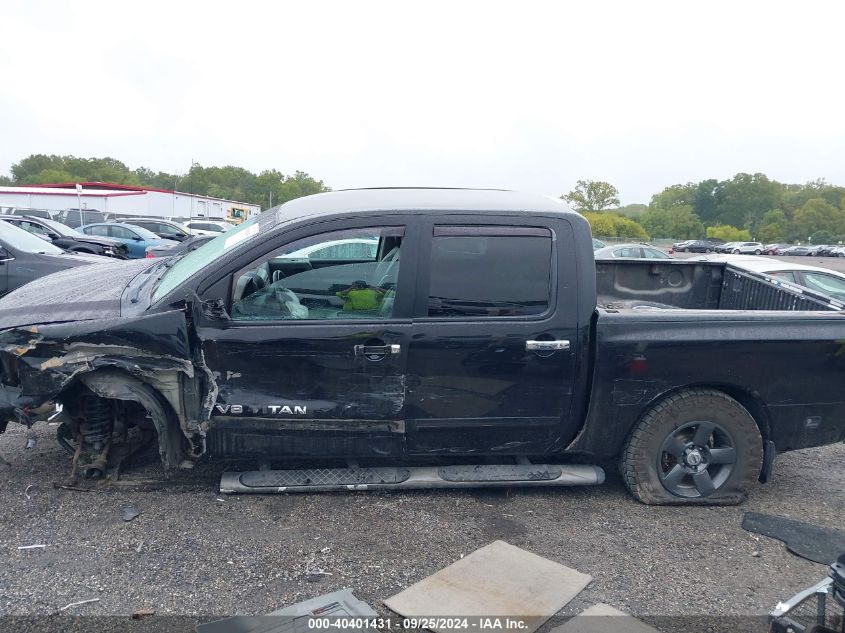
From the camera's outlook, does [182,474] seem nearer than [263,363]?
No

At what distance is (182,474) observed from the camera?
4246 mm

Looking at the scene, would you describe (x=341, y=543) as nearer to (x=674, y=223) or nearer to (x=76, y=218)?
(x=76, y=218)

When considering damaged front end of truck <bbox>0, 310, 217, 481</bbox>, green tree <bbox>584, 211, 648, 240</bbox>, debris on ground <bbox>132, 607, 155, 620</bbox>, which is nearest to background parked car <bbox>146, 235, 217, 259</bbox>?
damaged front end of truck <bbox>0, 310, 217, 481</bbox>

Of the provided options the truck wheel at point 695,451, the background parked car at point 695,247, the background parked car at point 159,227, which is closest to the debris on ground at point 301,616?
the truck wheel at point 695,451

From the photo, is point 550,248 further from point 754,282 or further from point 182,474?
point 182,474

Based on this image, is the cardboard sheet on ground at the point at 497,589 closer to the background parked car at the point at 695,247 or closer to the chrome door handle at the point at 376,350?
the chrome door handle at the point at 376,350

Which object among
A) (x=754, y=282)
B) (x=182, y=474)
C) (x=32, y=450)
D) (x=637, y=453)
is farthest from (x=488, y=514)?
(x=32, y=450)

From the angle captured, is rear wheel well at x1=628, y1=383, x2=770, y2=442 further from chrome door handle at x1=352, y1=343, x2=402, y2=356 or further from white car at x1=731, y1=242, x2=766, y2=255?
white car at x1=731, y1=242, x2=766, y2=255

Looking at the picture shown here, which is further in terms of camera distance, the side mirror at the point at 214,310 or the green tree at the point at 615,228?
the green tree at the point at 615,228

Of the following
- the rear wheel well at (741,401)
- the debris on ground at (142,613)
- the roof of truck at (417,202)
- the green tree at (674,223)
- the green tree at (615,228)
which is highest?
the green tree at (674,223)

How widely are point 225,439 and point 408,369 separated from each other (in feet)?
3.65

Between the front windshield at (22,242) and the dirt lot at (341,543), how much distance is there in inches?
201

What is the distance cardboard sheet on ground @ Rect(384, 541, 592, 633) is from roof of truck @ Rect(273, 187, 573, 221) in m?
1.94

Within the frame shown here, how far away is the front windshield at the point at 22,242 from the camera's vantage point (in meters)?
8.55
